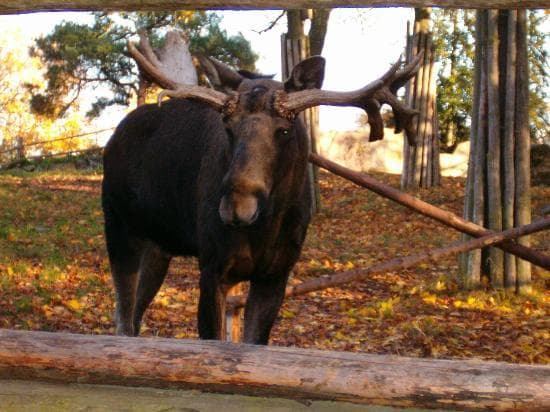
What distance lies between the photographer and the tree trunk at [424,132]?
19.7 metres

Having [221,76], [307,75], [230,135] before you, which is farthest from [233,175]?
[221,76]

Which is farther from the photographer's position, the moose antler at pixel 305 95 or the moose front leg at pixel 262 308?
the moose front leg at pixel 262 308

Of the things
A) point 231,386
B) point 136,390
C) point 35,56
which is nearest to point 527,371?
point 231,386

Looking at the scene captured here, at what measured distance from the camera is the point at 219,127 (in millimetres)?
6566

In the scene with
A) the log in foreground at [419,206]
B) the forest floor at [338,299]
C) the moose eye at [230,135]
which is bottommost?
the forest floor at [338,299]

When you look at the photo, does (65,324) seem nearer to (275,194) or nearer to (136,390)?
(275,194)

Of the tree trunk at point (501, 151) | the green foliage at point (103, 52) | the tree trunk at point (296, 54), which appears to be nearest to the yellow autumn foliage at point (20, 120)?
the green foliage at point (103, 52)

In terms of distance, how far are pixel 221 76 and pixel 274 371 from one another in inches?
97.0

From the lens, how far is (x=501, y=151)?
10258 millimetres

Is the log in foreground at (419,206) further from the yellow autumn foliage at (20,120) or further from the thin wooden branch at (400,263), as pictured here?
the yellow autumn foliage at (20,120)

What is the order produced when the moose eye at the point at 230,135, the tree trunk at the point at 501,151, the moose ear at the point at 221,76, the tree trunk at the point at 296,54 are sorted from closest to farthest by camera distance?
the moose eye at the point at 230,135 → the moose ear at the point at 221,76 → the tree trunk at the point at 501,151 → the tree trunk at the point at 296,54

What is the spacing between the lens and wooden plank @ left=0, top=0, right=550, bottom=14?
13.5 ft

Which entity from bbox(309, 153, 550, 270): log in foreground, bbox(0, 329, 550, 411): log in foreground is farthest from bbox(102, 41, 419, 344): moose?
bbox(309, 153, 550, 270): log in foreground

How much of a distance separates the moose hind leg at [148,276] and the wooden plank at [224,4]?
393 centimetres
